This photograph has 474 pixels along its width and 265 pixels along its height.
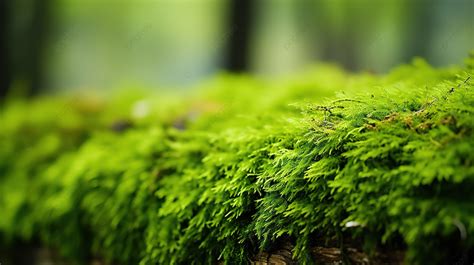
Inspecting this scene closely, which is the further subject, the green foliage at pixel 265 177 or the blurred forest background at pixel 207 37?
the blurred forest background at pixel 207 37

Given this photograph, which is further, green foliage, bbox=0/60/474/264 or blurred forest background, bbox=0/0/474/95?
blurred forest background, bbox=0/0/474/95

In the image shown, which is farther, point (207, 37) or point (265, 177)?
point (207, 37)

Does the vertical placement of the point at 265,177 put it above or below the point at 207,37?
above

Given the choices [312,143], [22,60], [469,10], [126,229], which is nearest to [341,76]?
[312,143]
